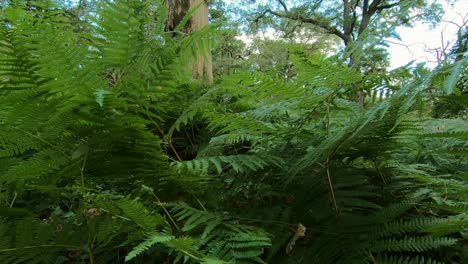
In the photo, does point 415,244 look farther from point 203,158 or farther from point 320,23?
point 320,23

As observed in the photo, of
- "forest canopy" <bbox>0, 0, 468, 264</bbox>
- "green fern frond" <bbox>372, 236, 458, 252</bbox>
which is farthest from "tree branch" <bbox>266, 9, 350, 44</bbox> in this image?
"green fern frond" <bbox>372, 236, 458, 252</bbox>

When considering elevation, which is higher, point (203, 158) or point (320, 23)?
point (320, 23)

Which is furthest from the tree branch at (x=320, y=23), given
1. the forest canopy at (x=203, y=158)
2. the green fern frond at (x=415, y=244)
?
the green fern frond at (x=415, y=244)

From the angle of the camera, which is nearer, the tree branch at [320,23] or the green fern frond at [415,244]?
the green fern frond at [415,244]

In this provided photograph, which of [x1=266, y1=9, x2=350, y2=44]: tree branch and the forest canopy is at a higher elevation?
[x1=266, y1=9, x2=350, y2=44]: tree branch

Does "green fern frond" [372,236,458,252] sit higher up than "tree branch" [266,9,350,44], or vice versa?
"tree branch" [266,9,350,44]

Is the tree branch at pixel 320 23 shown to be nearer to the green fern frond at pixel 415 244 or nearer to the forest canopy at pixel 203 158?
the forest canopy at pixel 203 158

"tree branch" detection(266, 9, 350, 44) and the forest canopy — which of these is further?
"tree branch" detection(266, 9, 350, 44)

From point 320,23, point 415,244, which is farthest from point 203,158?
point 320,23

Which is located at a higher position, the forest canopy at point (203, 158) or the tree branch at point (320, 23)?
the tree branch at point (320, 23)

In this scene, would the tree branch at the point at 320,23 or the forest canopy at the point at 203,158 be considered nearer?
the forest canopy at the point at 203,158

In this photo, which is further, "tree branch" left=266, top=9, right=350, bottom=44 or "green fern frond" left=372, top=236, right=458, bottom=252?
"tree branch" left=266, top=9, right=350, bottom=44

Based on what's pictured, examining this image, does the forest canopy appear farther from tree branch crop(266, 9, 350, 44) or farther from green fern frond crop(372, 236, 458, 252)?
tree branch crop(266, 9, 350, 44)

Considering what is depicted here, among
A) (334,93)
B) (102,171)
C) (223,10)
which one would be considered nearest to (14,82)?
(102,171)
